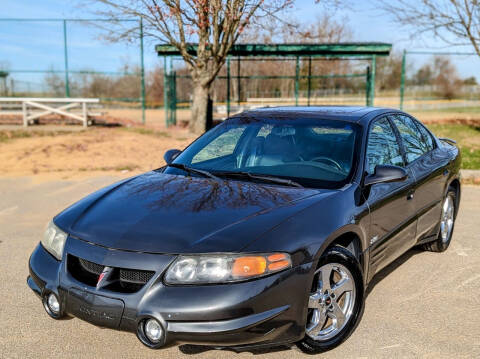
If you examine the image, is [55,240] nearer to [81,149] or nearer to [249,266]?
[249,266]

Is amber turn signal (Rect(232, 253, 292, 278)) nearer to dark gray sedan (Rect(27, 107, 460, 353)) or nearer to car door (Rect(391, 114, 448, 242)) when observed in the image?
dark gray sedan (Rect(27, 107, 460, 353))

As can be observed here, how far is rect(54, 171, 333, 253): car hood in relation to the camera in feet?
8.80

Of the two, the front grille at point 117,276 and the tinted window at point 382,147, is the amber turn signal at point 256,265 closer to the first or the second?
the front grille at point 117,276

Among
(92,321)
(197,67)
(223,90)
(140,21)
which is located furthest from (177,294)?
(223,90)

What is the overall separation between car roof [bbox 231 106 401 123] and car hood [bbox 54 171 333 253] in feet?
3.20

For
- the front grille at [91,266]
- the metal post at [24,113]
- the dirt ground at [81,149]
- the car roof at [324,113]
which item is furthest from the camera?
the metal post at [24,113]

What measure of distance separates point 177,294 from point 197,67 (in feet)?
40.7

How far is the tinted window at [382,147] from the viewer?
384 cm

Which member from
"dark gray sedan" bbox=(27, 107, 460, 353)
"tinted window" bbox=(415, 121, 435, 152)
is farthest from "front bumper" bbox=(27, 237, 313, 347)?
"tinted window" bbox=(415, 121, 435, 152)

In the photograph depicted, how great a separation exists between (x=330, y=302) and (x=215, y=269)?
35.4 inches

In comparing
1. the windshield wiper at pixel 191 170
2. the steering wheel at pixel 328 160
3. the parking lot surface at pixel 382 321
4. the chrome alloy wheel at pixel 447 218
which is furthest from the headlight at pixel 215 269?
the chrome alloy wheel at pixel 447 218

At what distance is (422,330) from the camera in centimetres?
340

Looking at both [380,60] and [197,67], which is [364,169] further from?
[380,60]

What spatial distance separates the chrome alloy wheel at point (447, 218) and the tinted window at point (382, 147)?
1242 mm
